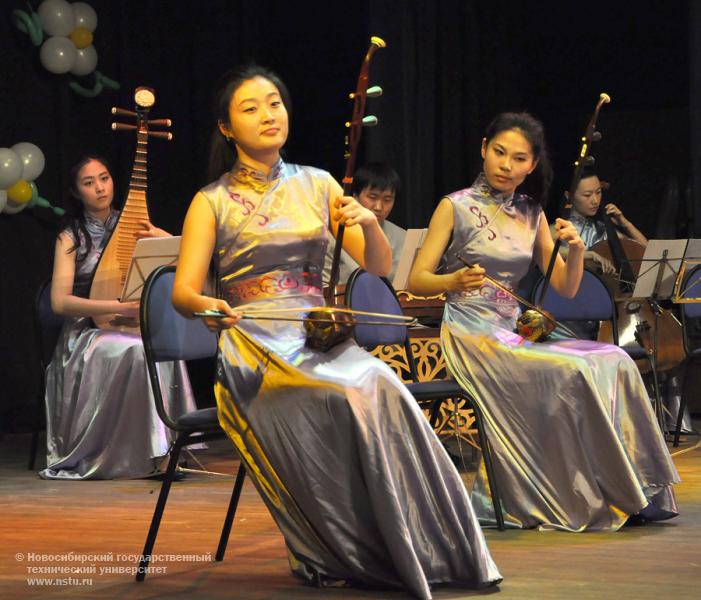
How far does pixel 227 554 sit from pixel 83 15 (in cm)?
362

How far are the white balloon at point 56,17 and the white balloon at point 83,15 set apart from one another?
1.0 inches

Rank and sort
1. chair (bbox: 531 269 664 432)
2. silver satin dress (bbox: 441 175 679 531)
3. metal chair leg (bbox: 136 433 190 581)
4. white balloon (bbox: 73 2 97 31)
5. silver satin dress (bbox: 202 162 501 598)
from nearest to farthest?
1. silver satin dress (bbox: 202 162 501 598)
2. metal chair leg (bbox: 136 433 190 581)
3. silver satin dress (bbox: 441 175 679 531)
4. chair (bbox: 531 269 664 432)
5. white balloon (bbox: 73 2 97 31)

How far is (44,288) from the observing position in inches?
197

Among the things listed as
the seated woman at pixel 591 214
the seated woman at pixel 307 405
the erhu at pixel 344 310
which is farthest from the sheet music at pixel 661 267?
the erhu at pixel 344 310

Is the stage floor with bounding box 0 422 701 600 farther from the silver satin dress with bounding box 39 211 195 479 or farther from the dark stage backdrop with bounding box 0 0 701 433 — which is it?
the dark stage backdrop with bounding box 0 0 701 433

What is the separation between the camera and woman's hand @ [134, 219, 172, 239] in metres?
4.52

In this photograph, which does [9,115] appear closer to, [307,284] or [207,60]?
[207,60]

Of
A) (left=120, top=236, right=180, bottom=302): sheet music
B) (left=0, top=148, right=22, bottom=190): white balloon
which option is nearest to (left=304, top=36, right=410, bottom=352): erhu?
(left=120, top=236, right=180, bottom=302): sheet music

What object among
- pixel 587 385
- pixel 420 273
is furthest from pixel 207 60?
pixel 587 385

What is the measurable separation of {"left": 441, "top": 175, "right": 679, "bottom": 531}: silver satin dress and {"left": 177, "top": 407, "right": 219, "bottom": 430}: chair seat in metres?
0.94

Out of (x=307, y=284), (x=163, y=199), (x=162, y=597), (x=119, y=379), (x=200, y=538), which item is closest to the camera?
(x=162, y=597)

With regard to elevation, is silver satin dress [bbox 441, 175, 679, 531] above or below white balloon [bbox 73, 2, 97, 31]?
below

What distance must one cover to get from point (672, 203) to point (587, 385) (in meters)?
3.45

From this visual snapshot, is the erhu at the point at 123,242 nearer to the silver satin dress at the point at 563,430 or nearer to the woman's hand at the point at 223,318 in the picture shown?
the silver satin dress at the point at 563,430
